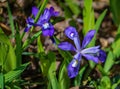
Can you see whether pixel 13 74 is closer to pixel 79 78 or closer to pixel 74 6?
pixel 79 78

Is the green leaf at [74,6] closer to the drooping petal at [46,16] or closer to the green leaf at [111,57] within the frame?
the green leaf at [111,57]

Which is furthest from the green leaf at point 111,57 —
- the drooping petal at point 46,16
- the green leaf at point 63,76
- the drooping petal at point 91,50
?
the drooping petal at point 46,16

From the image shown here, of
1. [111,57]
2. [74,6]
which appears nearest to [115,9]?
[74,6]

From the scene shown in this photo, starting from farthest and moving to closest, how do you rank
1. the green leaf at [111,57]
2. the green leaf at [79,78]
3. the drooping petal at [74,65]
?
1. the green leaf at [111,57]
2. the green leaf at [79,78]
3. the drooping petal at [74,65]

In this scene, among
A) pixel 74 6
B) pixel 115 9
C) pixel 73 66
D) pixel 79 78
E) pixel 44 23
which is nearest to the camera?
pixel 73 66

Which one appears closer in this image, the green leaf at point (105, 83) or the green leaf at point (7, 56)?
the green leaf at point (7, 56)

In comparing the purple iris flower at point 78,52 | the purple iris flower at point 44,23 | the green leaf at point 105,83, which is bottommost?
the green leaf at point 105,83

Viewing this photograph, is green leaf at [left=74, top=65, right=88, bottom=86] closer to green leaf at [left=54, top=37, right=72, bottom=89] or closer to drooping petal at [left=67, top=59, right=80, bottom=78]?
green leaf at [left=54, top=37, right=72, bottom=89]

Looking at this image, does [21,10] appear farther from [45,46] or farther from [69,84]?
[69,84]

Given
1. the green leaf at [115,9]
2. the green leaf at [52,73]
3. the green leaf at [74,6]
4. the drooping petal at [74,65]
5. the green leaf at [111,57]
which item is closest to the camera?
the drooping petal at [74,65]
